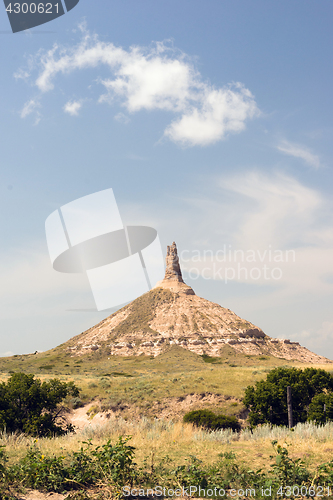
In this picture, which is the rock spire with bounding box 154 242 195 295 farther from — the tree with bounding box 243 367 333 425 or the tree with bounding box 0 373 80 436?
the tree with bounding box 0 373 80 436

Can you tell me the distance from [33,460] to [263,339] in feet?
383

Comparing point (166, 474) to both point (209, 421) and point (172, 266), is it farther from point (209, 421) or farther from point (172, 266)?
point (172, 266)

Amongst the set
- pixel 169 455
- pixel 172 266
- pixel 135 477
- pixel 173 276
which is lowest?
pixel 169 455

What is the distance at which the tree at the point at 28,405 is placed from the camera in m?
17.7

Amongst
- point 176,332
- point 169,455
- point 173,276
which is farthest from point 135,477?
point 173,276

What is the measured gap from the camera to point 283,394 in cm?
2589

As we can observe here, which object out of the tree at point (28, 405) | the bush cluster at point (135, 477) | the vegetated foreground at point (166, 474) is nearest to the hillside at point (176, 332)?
the tree at point (28, 405)

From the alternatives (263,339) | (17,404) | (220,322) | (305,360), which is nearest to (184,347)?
(220,322)

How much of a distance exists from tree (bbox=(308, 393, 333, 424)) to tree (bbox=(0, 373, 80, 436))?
15.4 metres

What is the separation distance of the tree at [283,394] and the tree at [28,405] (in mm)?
14035

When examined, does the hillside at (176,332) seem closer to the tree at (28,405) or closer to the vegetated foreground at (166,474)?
the tree at (28,405)

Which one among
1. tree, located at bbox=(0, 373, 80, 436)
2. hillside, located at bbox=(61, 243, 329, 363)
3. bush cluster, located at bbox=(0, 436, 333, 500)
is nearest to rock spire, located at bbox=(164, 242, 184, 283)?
hillside, located at bbox=(61, 243, 329, 363)

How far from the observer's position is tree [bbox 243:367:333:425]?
25281 millimetres

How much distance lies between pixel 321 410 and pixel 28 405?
60.4ft
